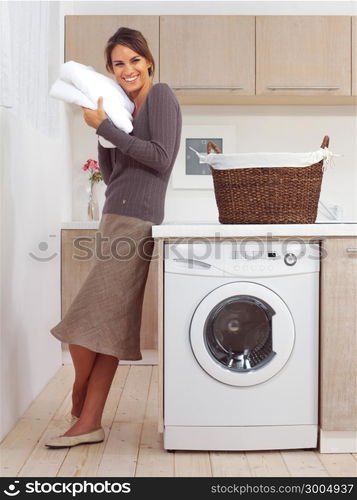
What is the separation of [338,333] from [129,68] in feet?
3.97

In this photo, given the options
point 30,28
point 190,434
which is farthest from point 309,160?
point 30,28

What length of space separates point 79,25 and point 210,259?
231cm

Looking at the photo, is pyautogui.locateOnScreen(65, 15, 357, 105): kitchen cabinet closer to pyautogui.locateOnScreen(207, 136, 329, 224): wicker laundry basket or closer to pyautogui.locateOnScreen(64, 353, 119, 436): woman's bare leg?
pyautogui.locateOnScreen(207, 136, 329, 224): wicker laundry basket

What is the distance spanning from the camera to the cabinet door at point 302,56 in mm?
4219

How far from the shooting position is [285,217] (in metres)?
2.53

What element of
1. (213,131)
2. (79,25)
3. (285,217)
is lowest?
(285,217)

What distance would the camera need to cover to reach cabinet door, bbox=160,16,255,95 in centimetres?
421

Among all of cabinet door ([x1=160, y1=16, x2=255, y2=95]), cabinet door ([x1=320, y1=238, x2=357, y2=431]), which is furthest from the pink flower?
cabinet door ([x1=320, y1=238, x2=357, y2=431])

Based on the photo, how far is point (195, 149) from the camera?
4.52 metres

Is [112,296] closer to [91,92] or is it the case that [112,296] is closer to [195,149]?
[91,92]

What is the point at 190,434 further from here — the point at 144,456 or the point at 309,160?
the point at 309,160

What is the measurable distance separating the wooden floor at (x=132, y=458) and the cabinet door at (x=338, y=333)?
16 cm


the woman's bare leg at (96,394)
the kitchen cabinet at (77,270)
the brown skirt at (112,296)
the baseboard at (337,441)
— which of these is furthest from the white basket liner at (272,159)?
the kitchen cabinet at (77,270)

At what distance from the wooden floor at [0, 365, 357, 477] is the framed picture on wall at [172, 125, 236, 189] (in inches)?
75.1
